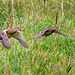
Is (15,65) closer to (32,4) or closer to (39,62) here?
(39,62)

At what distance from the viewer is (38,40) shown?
3391mm

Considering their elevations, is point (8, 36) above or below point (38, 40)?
above

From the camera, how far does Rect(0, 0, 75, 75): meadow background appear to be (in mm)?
2522

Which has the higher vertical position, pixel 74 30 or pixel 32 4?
pixel 32 4

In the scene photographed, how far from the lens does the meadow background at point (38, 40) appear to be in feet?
8.27

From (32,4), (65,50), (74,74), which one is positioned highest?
(32,4)

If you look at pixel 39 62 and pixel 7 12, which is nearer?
pixel 39 62

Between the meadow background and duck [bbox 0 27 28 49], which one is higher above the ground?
duck [bbox 0 27 28 49]

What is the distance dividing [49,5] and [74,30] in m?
1.41

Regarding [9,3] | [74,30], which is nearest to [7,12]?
[9,3]

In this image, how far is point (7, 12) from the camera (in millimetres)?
4395

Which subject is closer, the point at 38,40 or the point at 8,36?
the point at 8,36

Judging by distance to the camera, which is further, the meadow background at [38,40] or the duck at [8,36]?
the meadow background at [38,40]

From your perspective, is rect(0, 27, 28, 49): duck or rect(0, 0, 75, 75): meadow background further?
rect(0, 0, 75, 75): meadow background
